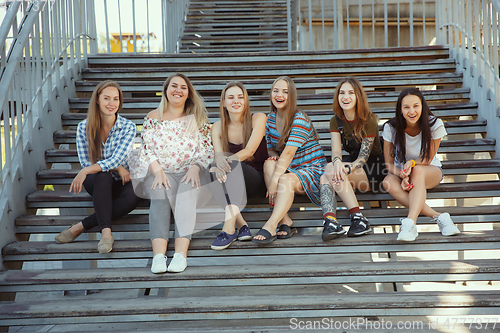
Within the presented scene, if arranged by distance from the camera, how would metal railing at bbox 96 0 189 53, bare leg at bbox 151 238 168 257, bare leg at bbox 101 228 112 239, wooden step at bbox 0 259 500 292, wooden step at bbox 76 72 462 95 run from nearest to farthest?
1. wooden step at bbox 0 259 500 292
2. bare leg at bbox 151 238 168 257
3. bare leg at bbox 101 228 112 239
4. wooden step at bbox 76 72 462 95
5. metal railing at bbox 96 0 189 53

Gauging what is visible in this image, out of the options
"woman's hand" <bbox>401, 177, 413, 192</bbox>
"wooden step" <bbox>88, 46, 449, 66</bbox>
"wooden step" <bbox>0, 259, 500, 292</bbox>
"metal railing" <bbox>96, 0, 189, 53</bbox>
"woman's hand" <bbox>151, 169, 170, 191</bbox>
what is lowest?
"wooden step" <bbox>0, 259, 500, 292</bbox>

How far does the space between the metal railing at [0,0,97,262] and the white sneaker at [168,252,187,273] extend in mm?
1069

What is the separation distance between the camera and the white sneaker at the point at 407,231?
217 centimetres

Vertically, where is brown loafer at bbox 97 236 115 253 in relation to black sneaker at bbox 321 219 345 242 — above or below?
below

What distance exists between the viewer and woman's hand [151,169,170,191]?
2.32 metres

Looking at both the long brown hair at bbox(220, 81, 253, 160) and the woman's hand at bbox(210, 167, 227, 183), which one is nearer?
the woman's hand at bbox(210, 167, 227, 183)

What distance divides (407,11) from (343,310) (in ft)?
23.5

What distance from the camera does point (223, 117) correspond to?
2588 mm

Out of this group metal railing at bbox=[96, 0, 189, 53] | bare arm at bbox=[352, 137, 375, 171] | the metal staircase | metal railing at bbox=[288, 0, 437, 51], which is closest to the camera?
bare arm at bbox=[352, 137, 375, 171]

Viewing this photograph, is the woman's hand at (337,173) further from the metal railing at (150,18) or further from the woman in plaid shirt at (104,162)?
the metal railing at (150,18)

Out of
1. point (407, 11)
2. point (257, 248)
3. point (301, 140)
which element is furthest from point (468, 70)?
point (407, 11)

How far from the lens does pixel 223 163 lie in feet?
7.77

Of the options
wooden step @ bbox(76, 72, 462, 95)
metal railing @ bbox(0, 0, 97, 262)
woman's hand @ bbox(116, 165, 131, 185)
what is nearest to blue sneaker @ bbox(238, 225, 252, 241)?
woman's hand @ bbox(116, 165, 131, 185)

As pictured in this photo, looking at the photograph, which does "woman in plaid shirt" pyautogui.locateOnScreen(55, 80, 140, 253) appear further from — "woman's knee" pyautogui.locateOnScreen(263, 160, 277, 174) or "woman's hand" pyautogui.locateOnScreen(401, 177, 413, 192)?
"woman's hand" pyautogui.locateOnScreen(401, 177, 413, 192)
